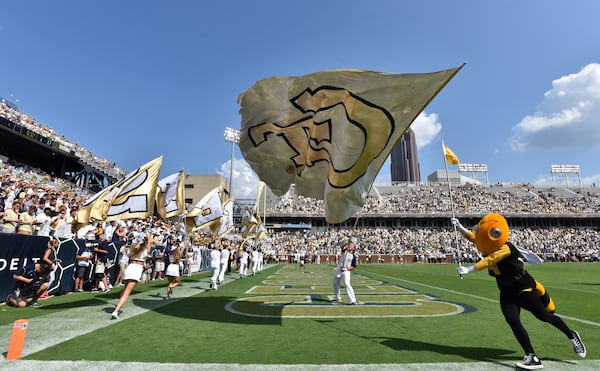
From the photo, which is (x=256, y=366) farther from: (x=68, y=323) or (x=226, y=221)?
(x=226, y=221)

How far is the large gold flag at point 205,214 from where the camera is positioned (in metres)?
15.0

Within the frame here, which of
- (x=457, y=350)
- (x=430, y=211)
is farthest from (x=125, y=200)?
(x=430, y=211)

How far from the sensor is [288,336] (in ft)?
18.0

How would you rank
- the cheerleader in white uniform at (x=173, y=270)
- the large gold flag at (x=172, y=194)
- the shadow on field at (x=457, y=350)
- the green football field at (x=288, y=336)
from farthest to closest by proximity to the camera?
the large gold flag at (x=172, y=194) < the cheerleader in white uniform at (x=173, y=270) < the shadow on field at (x=457, y=350) < the green football field at (x=288, y=336)

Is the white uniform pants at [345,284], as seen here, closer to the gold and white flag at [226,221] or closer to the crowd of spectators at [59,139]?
the gold and white flag at [226,221]

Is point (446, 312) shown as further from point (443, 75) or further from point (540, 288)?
point (443, 75)

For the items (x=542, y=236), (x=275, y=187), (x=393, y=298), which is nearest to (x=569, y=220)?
(x=542, y=236)

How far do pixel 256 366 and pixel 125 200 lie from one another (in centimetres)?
779

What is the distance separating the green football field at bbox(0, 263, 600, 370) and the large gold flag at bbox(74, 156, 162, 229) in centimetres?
249

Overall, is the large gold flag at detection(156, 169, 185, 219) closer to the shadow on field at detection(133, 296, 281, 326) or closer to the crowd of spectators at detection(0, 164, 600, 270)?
the shadow on field at detection(133, 296, 281, 326)

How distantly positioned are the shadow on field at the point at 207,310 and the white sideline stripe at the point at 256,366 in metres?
2.52

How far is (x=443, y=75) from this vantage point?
495 cm

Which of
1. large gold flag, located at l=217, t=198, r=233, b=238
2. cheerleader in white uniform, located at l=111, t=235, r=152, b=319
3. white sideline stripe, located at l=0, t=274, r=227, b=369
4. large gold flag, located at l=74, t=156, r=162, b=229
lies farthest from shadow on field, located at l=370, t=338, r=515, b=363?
large gold flag, located at l=217, t=198, r=233, b=238

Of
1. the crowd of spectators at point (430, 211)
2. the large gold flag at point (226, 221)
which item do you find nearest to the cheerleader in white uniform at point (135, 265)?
the large gold flag at point (226, 221)
